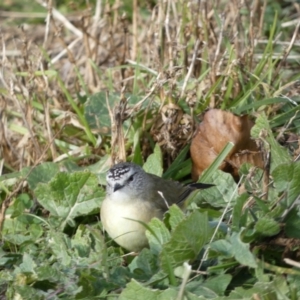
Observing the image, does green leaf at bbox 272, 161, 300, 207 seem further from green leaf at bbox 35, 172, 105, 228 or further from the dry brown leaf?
green leaf at bbox 35, 172, 105, 228

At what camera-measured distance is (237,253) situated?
3311 mm

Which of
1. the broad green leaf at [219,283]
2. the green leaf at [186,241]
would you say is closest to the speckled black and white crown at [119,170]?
the green leaf at [186,241]

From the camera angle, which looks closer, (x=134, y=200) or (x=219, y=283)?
(x=219, y=283)

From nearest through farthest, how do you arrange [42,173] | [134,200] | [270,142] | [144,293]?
[144,293] → [270,142] → [134,200] → [42,173]

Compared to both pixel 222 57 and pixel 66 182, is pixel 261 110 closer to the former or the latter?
pixel 222 57

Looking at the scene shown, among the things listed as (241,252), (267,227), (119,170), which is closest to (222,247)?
(241,252)

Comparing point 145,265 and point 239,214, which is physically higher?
point 239,214

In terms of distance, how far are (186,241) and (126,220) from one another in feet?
2.08

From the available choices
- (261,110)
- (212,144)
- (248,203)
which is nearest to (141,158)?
(212,144)

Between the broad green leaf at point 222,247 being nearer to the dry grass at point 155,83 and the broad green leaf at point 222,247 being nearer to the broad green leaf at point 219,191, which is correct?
the broad green leaf at point 219,191

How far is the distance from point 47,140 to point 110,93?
1.69 feet

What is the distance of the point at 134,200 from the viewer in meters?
4.12

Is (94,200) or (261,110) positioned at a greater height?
(261,110)

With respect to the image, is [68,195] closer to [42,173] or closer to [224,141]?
[42,173]
